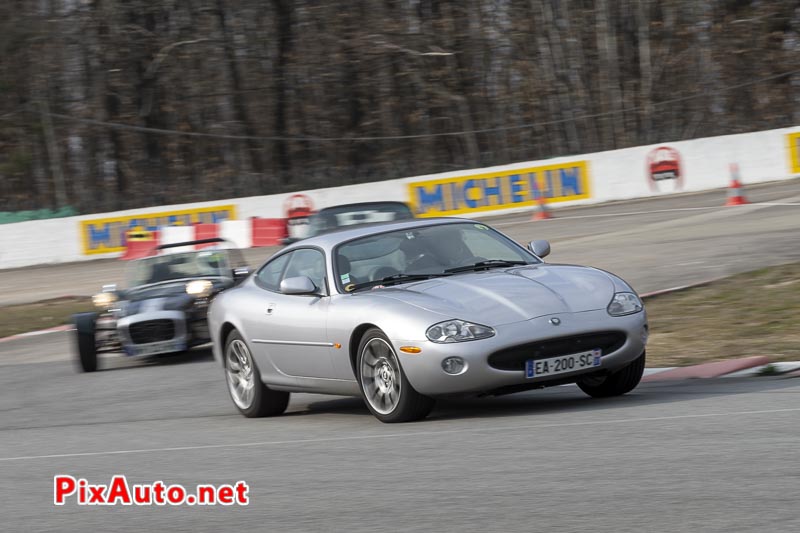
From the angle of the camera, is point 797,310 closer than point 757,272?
Yes

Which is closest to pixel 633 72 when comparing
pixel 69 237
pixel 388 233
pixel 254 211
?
pixel 254 211

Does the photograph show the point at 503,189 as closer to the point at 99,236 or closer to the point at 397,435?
the point at 99,236

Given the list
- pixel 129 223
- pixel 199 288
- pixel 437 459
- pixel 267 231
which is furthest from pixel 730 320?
pixel 129 223

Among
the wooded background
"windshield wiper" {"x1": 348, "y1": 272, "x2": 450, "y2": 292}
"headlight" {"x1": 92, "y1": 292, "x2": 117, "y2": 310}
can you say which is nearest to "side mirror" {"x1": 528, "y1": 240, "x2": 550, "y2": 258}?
"windshield wiper" {"x1": 348, "y1": 272, "x2": 450, "y2": 292}

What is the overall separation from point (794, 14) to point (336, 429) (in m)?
36.9

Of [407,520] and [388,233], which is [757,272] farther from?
[407,520]

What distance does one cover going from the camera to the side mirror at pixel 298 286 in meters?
8.41

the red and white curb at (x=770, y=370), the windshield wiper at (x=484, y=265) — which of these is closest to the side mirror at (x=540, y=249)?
the windshield wiper at (x=484, y=265)

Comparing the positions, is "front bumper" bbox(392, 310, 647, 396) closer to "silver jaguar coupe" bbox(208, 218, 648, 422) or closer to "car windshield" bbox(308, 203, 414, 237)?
"silver jaguar coupe" bbox(208, 218, 648, 422)

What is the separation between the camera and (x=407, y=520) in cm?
502

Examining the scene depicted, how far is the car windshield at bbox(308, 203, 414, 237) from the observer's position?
18.0m

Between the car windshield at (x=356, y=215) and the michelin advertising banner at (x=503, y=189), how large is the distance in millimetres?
14230

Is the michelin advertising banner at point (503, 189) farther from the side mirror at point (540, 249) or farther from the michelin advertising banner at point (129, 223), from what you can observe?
the side mirror at point (540, 249)
